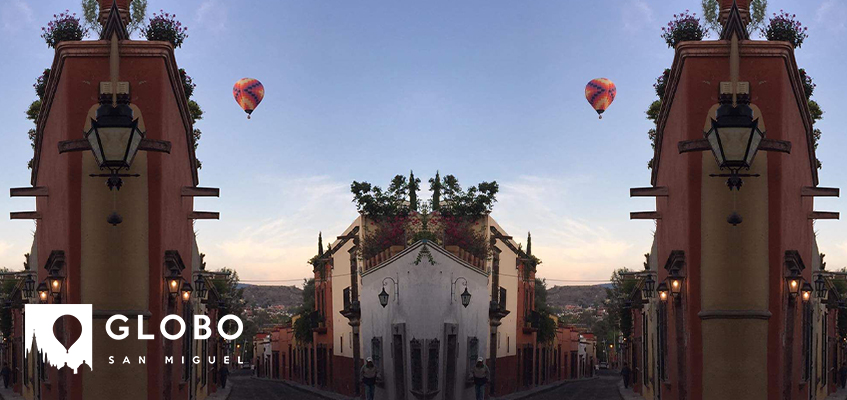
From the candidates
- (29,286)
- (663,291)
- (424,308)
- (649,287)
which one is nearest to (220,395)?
(29,286)

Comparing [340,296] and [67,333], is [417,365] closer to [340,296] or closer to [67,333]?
[67,333]

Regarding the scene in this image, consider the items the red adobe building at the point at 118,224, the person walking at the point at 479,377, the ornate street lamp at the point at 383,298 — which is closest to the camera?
the red adobe building at the point at 118,224

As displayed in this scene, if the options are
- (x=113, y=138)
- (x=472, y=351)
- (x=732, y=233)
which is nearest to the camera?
(x=113, y=138)

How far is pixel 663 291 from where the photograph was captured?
20.5m

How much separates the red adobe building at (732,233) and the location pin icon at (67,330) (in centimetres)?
1180

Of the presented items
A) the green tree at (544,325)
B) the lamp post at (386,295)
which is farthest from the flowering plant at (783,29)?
the green tree at (544,325)

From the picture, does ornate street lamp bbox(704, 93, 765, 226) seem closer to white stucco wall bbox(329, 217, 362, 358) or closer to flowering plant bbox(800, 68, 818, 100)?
flowering plant bbox(800, 68, 818, 100)

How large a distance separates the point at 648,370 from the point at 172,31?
54.4ft

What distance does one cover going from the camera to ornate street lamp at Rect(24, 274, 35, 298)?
1047 inches

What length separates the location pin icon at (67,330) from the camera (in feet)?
65.7

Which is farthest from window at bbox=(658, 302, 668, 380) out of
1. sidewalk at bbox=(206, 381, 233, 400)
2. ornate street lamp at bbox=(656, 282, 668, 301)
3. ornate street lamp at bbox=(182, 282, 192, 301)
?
sidewalk at bbox=(206, 381, 233, 400)

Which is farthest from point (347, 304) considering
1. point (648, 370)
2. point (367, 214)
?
point (648, 370)

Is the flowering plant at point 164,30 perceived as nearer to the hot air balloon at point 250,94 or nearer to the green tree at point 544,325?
the hot air balloon at point 250,94

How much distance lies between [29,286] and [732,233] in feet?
61.1
